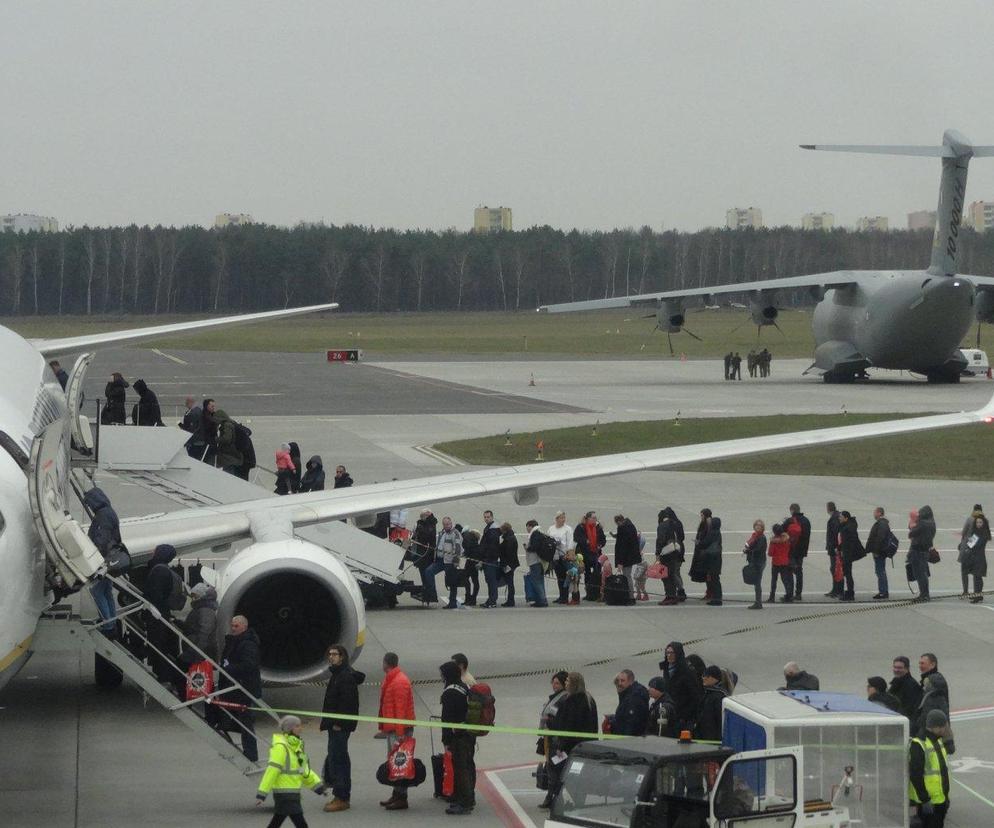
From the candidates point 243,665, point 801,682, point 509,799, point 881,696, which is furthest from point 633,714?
point 243,665

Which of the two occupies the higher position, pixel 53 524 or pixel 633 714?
pixel 53 524

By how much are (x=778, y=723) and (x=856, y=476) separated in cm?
2824

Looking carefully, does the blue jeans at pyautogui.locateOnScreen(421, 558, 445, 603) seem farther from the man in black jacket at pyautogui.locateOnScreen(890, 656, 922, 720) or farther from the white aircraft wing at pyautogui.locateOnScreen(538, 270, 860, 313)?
the white aircraft wing at pyautogui.locateOnScreen(538, 270, 860, 313)

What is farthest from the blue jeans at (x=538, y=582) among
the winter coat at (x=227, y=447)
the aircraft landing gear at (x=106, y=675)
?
the winter coat at (x=227, y=447)

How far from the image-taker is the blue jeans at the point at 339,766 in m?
14.1

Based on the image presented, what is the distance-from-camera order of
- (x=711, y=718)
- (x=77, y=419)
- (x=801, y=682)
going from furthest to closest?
(x=77, y=419) < (x=801, y=682) < (x=711, y=718)

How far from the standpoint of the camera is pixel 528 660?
798 inches

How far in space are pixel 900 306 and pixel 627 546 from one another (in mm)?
46304

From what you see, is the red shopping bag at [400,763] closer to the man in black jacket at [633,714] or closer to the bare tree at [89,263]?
the man in black jacket at [633,714]

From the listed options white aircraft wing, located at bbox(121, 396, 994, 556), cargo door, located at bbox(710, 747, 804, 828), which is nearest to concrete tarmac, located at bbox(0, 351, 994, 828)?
white aircraft wing, located at bbox(121, 396, 994, 556)

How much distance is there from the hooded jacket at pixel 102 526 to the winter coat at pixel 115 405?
2018 centimetres

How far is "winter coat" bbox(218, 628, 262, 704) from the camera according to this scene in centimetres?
1504

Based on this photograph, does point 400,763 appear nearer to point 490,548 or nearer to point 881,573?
point 490,548

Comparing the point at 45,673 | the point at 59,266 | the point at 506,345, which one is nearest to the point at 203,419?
the point at 45,673
